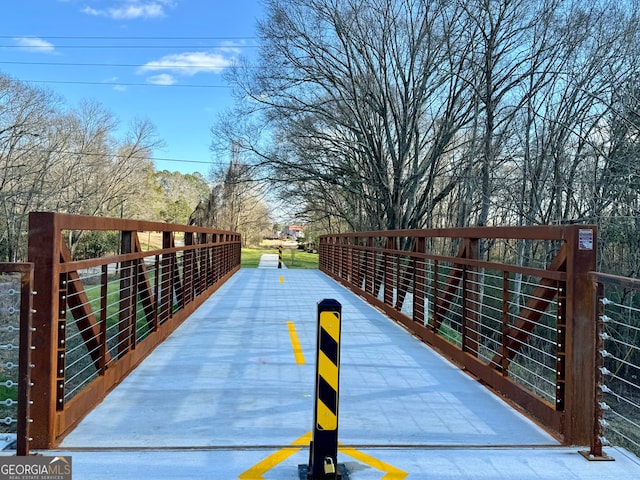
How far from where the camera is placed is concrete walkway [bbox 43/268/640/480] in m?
2.96

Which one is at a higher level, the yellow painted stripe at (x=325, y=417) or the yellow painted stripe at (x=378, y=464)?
the yellow painted stripe at (x=325, y=417)

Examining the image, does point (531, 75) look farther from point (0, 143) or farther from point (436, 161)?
point (0, 143)

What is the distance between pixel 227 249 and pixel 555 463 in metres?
13.6

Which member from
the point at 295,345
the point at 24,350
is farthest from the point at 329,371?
the point at 295,345

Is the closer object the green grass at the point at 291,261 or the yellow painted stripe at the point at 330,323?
the yellow painted stripe at the point at 330,323

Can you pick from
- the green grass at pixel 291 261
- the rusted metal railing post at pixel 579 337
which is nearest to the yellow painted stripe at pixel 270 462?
the rusted metal railing post at pixel 579 337

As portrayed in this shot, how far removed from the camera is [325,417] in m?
2.74

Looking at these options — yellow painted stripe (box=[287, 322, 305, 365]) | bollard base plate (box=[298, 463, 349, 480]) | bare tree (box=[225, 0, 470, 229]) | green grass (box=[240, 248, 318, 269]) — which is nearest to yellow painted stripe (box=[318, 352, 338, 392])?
bollard base plate (box=[298, 463, 349, 480])

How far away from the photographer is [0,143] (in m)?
26.7

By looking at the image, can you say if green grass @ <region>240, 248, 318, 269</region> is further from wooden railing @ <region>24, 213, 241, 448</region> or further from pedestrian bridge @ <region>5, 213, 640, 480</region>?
pedestrian bridge @ <region>5, 213, 640, 480</region>

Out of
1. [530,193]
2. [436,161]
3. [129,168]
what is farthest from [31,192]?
[530,193]

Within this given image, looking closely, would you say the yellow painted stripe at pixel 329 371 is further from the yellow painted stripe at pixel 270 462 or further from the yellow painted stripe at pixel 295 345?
the yellow painted stripe at pixel 295 345

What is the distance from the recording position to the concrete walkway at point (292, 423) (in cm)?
296

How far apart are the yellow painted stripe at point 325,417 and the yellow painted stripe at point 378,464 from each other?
42 cm
